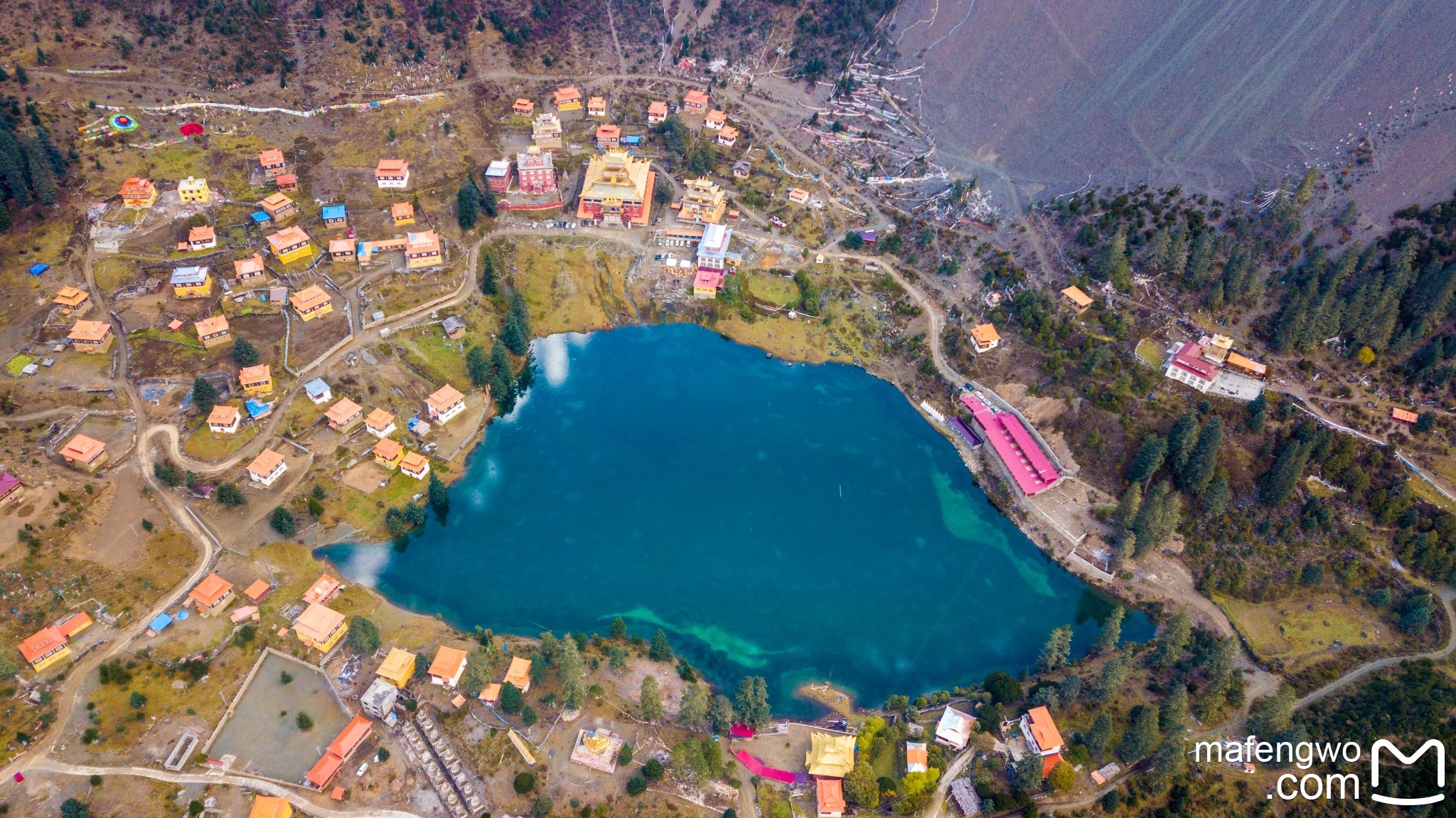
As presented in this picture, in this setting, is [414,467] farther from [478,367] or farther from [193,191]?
[193,191]

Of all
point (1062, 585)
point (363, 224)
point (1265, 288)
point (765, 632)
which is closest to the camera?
point (765, 632)

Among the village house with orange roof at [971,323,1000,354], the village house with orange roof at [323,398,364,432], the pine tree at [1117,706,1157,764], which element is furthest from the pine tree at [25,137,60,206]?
the pine tree at [1117,706,1157,764]

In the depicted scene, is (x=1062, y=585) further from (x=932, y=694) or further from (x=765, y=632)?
(x=765, y=632)

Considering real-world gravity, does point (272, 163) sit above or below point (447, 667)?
above

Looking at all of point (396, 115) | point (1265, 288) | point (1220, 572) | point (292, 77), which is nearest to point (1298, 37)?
point (1265, 288)

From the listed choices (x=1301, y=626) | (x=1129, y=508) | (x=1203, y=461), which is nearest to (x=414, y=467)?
(x=1129, y=508)
